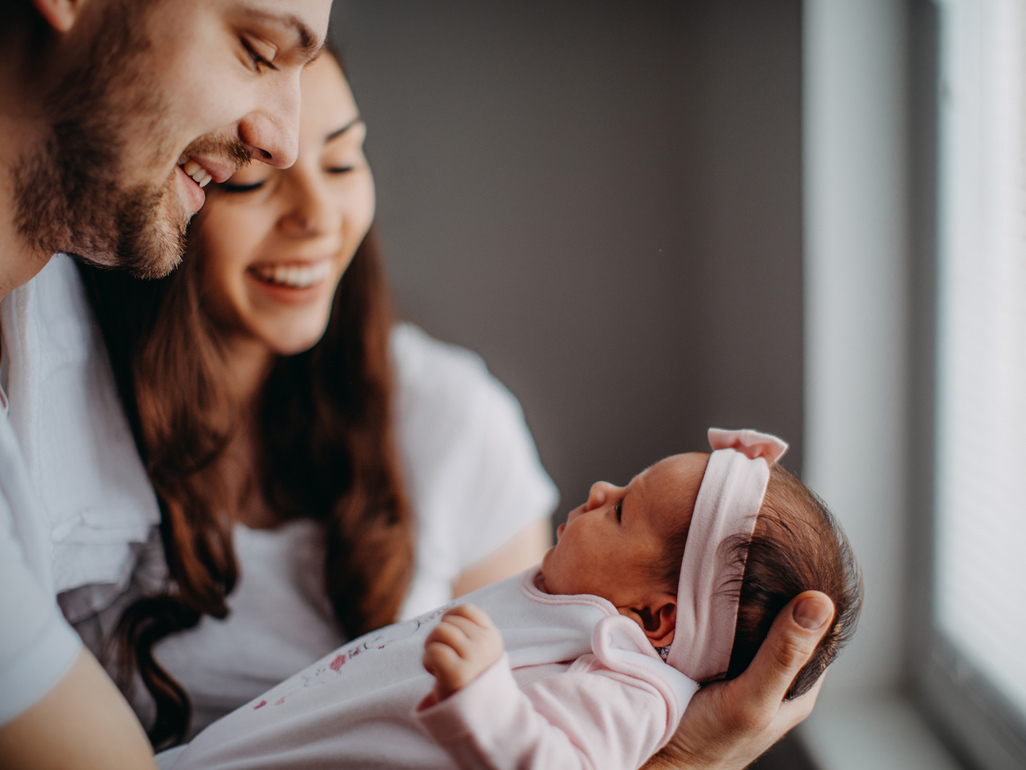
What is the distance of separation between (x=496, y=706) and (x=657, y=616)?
0.83 ft

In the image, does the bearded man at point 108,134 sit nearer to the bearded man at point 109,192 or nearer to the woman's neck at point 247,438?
the bearded man at point 109,192

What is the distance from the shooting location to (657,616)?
0.76 meters

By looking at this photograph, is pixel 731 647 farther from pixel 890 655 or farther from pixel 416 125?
pixel 416 125

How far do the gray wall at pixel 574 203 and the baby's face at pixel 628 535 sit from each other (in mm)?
785

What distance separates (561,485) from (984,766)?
99 cm

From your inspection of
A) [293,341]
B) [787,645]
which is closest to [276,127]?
[293,341]

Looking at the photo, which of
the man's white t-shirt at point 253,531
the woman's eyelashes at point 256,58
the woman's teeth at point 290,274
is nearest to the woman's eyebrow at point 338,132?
the woman's teeth at point 290,274

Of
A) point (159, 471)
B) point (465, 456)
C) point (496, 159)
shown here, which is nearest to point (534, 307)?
point (496, 159)

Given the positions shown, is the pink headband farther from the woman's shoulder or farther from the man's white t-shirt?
the woman's shoulder

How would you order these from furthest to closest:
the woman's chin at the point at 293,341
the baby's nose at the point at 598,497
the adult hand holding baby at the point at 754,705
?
the woman's chin at the point at 293,341 < the baby's nose at the point at 598,497 < the adult hand holding baby at the point at 754,705

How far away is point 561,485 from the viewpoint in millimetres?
1778

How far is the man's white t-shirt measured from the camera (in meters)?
0.96

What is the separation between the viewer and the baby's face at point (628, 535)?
0.74 meters

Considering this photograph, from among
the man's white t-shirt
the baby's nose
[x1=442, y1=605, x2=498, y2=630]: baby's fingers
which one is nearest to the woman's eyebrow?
the man's white t-shirt
